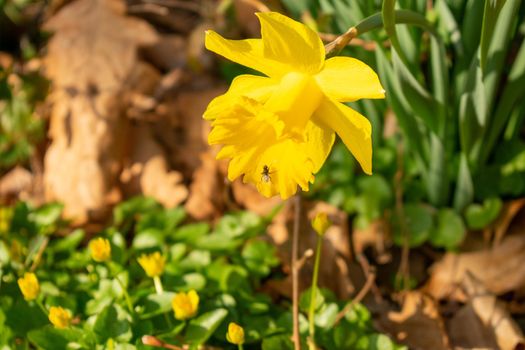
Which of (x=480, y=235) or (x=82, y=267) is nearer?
(x=82, y=267)

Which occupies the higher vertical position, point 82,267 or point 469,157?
point 469,157

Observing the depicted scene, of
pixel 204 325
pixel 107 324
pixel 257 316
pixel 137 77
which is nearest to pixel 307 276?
pixel 257 316

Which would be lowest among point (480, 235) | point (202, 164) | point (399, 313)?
point (399, 313)

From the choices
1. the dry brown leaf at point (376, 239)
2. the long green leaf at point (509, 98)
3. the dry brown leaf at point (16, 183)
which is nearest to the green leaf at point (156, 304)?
the dry brown leaf at point (376, 239)

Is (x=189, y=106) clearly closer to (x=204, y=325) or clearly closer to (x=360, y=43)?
(x=360, y=43)

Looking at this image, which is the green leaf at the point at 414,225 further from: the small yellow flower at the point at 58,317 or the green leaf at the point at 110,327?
the small yellow flower at the point at 58,317

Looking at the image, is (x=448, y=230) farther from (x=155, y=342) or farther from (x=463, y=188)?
(x=155, y=342)
